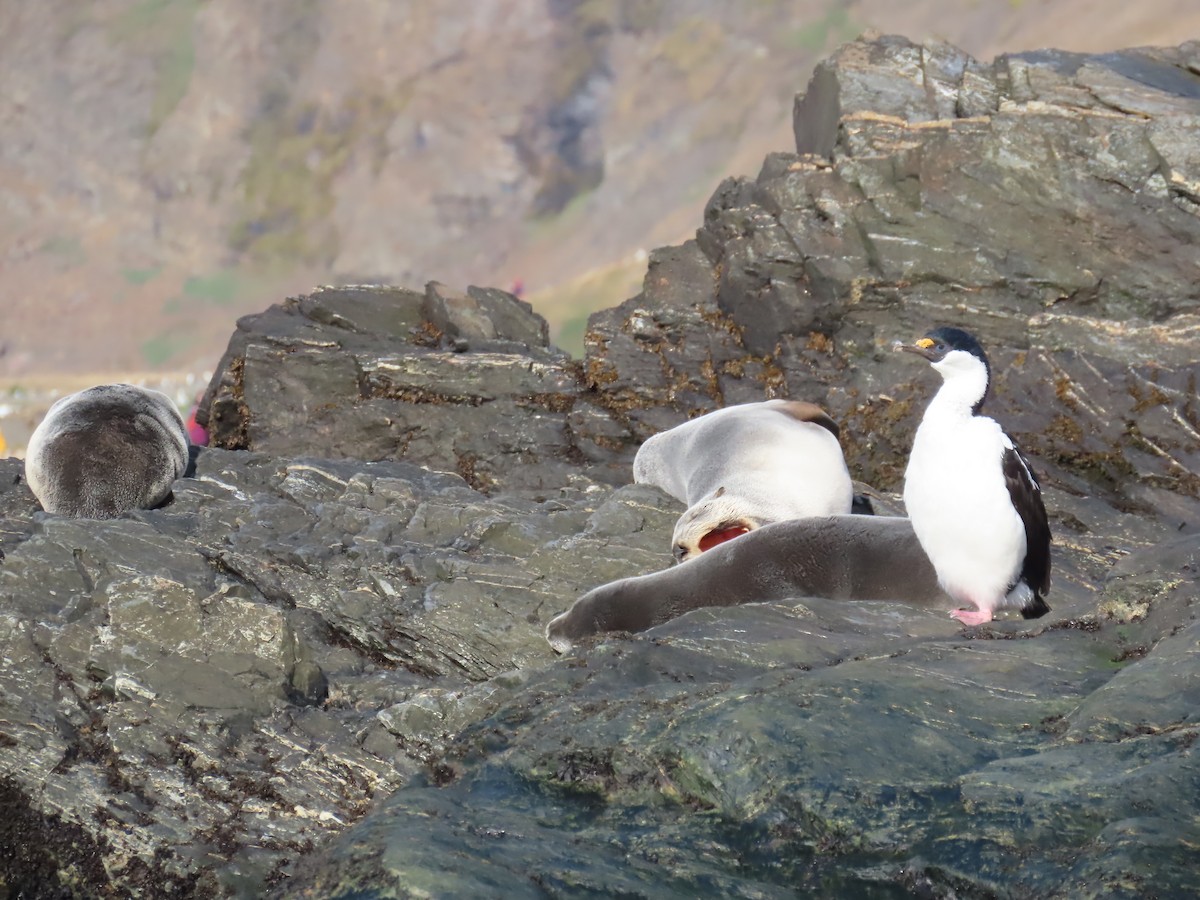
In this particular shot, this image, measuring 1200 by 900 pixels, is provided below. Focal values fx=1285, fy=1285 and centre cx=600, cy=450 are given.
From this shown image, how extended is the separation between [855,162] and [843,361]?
230 cm

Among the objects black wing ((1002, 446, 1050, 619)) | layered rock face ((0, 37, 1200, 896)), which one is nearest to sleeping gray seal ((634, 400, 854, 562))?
layered rock face ((0, 37, 1200, 896))

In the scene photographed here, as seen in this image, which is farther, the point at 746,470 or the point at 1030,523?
the point at 746,470

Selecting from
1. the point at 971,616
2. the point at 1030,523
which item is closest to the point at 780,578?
the point at 971,616

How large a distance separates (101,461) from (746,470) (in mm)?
5610

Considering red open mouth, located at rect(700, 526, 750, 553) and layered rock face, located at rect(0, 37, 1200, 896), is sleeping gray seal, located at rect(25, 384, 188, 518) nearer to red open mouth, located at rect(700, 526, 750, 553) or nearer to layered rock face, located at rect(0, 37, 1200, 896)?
layered rock face, located at rect(0, 37, 1200, 896)

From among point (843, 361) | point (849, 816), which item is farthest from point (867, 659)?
point (843, 361)

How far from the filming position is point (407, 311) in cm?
1619

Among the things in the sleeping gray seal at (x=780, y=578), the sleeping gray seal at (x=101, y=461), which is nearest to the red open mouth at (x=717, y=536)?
the sleeping gray seal at (x=780, y=578)

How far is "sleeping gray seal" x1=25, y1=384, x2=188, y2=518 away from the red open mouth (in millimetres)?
4863

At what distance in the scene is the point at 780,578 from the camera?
831 centimetres

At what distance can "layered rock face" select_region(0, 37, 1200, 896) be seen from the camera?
405 cm

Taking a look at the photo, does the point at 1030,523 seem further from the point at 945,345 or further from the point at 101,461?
the point at 101,461

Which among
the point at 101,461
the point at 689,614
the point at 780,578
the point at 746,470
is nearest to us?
the point at 689,614

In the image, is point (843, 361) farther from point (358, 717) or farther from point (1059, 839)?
point (1059, 839)
